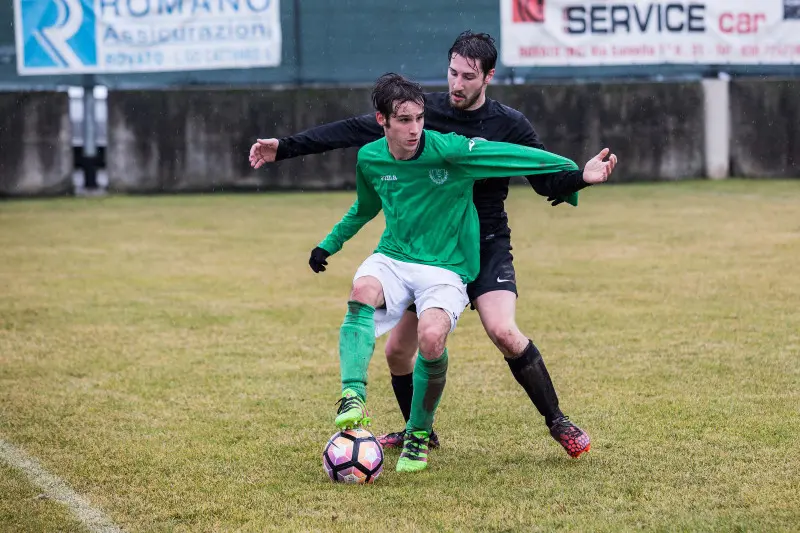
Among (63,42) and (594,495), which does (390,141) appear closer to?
(594,495)

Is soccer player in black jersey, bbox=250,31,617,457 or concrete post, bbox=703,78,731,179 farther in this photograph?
concrete post, bbox=703,78,731,179

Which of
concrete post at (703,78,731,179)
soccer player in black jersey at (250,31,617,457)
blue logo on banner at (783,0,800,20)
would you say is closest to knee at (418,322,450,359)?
soccer player in black jersey at (250,31,617,457)

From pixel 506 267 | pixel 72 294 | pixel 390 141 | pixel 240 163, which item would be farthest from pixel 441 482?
pixel 240 163

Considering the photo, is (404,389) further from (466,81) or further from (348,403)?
(466,81)

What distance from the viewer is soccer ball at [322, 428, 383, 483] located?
485 centimetres

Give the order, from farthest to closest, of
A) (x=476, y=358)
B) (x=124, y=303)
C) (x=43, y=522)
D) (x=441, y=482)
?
1. (x=124, y=303)
2. (x=476, y=358)
3. (x=441, y=482)
4. (x=43, y=522)

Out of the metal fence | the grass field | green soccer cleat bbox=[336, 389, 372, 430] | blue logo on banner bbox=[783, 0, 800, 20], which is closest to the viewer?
the grass field

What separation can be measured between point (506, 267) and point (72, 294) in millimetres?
5504

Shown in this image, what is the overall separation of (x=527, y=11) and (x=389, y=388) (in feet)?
38.9

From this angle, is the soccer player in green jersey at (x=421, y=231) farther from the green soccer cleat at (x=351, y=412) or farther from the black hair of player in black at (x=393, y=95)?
the green soccer cleat at (x=351, y=412)

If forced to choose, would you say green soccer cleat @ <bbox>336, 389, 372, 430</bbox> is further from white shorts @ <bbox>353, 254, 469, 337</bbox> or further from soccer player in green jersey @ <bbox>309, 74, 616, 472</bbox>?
white shorts @ <bbox>353, 254, 469, 337</bbox>

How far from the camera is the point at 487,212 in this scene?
5480mm

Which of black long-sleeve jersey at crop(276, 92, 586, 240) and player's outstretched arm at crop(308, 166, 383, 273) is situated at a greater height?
black long-sleeve jersey at crop(276, 92, 586, 240)

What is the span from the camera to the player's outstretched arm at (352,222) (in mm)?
5434
